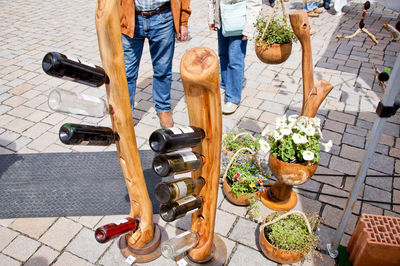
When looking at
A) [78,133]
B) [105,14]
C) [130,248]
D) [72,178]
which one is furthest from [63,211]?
[105,14]

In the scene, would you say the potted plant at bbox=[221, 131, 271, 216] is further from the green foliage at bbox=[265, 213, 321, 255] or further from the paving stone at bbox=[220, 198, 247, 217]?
the green foliage at bbox=[265, 213, 321, 255]

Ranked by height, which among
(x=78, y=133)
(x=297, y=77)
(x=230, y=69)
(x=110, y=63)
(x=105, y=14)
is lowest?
(x=297, y=77)

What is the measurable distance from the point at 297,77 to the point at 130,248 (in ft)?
13.0

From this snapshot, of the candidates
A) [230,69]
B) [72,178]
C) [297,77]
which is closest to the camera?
[72,178]

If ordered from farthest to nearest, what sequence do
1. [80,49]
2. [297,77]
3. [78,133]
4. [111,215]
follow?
[80,49] < [297,77] < [111,215] < [78,133]

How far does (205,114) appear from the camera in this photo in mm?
1770

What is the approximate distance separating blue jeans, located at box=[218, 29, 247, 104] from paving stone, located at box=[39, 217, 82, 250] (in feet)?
8.32

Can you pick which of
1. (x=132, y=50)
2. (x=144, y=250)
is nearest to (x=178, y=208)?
(x=144, y=250)

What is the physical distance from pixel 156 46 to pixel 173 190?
2.30m

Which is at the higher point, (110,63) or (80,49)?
(110,63)

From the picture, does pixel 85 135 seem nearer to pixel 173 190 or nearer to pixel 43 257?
pixel 173 190

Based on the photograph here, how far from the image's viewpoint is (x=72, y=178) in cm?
329

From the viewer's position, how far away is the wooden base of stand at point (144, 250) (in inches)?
98.7

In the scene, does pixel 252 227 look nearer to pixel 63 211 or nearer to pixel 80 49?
pixel 63 211
